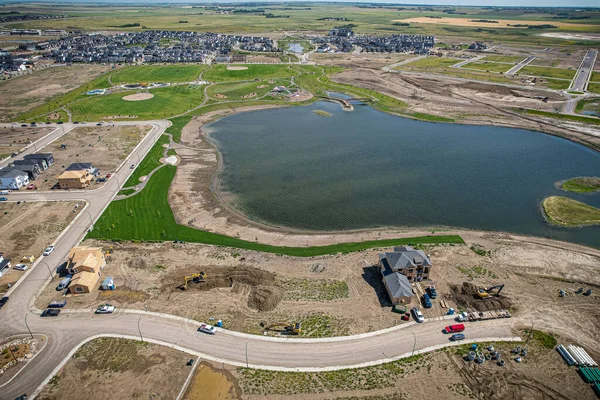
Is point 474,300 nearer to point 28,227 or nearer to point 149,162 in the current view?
point 28,227

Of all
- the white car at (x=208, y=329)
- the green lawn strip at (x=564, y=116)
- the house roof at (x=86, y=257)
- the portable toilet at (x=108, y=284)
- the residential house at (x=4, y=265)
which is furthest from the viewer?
the green lawn strip at (x=564, y=116)

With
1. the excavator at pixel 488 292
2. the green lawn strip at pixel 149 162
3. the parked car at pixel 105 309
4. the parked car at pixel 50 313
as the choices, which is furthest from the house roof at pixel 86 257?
the excavator at pixel 488 292

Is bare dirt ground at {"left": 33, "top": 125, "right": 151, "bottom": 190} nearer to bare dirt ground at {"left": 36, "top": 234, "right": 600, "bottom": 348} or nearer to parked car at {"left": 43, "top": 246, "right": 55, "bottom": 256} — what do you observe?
parked car at {"left": 43, "top": 246, "right": 55, "bottom": 256}

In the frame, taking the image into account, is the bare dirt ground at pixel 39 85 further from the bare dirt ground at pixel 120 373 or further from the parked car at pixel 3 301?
the bare dirt ground at pixel 120 373

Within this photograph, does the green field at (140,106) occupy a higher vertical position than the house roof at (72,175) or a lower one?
higher

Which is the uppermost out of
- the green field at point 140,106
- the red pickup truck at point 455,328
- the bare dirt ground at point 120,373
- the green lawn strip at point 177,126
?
the green field at point 140,106

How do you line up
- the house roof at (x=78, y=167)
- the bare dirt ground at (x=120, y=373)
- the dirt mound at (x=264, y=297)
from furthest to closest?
1. the house roof at (x=78, y=167)
2. the dirt mound at (x=264, y=297)
3. the bare dirt ground at (x=120, y=373)

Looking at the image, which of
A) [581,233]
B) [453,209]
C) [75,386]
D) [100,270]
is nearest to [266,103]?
[453,209]
